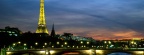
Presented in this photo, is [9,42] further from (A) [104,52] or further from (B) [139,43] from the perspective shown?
(B) [139,43]

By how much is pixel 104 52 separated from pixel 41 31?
66.6 meters

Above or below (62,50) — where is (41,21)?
above

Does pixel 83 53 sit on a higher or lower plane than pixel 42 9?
lower

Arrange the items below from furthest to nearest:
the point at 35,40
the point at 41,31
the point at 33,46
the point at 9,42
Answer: the point at 41,31 < the point at 35,40 < the point at 33,46 < the point at 9,42

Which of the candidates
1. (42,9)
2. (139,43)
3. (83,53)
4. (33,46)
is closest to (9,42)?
(33,46)

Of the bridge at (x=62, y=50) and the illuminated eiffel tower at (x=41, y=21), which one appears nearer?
the bridge at (x=62, y=50)

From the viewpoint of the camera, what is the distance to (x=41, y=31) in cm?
14925

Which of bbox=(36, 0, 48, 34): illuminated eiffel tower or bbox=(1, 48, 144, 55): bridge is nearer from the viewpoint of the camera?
bbox=(1, 48, 144, 55): bridge

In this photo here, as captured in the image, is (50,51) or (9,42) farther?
(9,42)

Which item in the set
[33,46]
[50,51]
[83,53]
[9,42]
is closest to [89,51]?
[83,53]

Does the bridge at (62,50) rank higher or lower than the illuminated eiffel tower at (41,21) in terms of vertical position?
lower

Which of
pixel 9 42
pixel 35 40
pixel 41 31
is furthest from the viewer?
pixel 41 31

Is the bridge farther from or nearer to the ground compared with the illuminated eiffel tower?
nearer to the ground

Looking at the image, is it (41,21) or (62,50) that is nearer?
(62,50)
